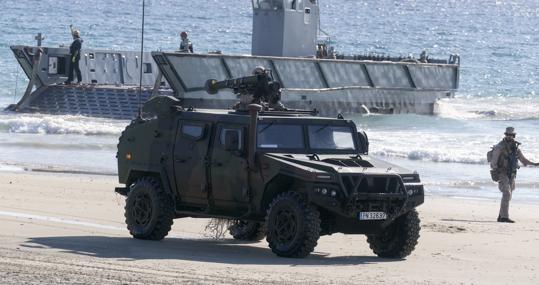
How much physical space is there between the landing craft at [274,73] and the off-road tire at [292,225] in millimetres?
20172

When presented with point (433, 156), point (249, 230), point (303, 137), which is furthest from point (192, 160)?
point (433, 156)

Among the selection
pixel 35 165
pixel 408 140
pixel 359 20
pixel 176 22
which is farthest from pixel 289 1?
pixel 359 20

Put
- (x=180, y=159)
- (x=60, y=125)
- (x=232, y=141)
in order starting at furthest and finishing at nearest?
(x=60, y=125) < (x=180, y=159) < (x=232, y=141)

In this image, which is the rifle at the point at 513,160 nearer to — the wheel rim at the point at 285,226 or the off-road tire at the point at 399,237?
the off-road tire at the point at 399,237

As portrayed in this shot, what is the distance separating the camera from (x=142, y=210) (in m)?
17.0

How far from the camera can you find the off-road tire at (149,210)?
16719 millimetres

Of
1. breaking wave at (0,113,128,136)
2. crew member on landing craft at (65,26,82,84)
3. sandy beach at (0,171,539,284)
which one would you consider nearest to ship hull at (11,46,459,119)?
crew member on landing craft at (65,26,82,84)

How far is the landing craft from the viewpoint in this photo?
36.3 meters

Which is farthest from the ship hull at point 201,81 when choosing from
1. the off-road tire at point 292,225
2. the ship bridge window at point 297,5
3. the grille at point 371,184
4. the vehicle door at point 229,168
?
the grille at point 371,184

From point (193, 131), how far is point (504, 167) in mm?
5739

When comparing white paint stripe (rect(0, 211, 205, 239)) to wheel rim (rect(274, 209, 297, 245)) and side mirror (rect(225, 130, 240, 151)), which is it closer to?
side mirror (rect(225, 130, 240, 151))

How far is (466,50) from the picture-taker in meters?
89.6

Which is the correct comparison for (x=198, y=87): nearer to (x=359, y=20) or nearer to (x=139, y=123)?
(x=139, y=123)

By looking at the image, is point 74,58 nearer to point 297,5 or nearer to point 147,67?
point 147,67
